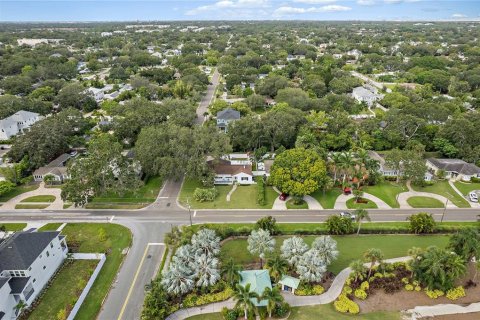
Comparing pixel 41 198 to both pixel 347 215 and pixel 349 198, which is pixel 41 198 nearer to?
pixel 347 215

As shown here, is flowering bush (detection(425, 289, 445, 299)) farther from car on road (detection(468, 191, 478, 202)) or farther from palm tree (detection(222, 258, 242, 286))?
car on road (detection(468, 191, 478, 202))

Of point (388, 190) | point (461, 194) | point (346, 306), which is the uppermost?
point (346, 306)

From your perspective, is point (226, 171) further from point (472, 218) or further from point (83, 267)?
point (472, 218)

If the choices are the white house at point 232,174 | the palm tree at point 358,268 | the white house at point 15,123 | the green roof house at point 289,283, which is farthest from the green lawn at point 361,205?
the white house at point 15,123

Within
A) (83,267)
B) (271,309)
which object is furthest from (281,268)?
(83,267)

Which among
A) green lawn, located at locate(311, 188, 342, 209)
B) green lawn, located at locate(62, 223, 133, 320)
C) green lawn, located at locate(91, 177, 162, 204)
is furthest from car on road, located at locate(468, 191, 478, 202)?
green lawn, located at locate(62, 223, 133, 320)

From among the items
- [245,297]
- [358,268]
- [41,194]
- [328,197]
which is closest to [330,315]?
[358,268]
